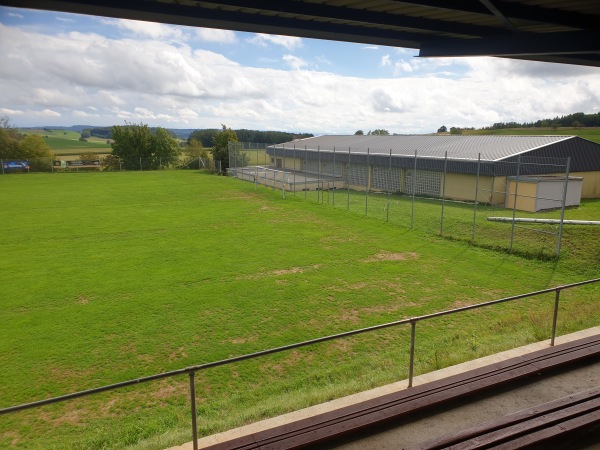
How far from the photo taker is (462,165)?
2919 cm

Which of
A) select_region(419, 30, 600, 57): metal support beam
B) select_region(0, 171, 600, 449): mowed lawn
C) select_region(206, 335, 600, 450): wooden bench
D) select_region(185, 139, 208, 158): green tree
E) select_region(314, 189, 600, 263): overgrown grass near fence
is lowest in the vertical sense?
select_region(0, 171, 600, 449): mowed lawn

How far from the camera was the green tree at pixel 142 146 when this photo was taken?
52781 mm

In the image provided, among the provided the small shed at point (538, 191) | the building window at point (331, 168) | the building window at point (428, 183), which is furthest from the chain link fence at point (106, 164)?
the small shed at point (538, 191)

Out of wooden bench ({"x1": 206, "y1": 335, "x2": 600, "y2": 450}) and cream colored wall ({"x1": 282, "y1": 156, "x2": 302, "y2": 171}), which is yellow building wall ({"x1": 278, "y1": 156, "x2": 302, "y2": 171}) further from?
wooden bench ({"x1": 206, "y1": 335, "x2": 600, "y2": 450})

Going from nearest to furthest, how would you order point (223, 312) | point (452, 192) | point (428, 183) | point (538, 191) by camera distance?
point (223, 312) → point (538, 191) → point (452, 192) → point (428, 183)

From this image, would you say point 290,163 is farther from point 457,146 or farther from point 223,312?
point 223,312

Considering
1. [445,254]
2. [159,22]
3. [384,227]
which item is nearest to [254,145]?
[384,227]

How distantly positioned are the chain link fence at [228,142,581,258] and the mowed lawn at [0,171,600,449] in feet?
5.26

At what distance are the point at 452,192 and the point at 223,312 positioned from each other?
24371 millimetres

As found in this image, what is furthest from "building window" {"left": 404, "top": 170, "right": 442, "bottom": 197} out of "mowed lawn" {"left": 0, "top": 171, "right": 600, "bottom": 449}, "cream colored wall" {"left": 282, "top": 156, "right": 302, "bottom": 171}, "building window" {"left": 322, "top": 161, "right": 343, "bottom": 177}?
"cream colored wall" {"left": 282, "top": 156, "right": 302, "bottom": 171}

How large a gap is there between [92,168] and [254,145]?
2073 centimetres

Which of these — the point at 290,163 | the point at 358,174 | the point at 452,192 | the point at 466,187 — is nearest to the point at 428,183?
the point at 452,192

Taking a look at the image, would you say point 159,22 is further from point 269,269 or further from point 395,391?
point 269,269

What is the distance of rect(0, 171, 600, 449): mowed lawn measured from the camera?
641cm
